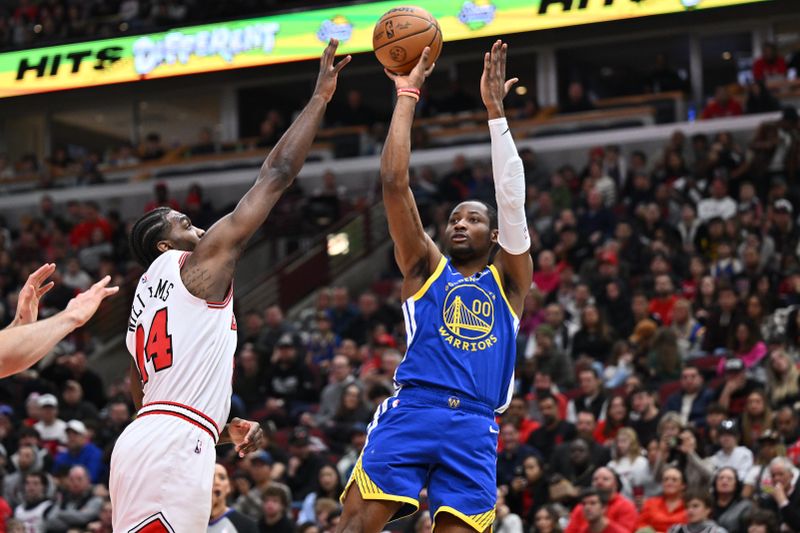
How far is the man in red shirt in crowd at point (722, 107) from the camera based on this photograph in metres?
21.2

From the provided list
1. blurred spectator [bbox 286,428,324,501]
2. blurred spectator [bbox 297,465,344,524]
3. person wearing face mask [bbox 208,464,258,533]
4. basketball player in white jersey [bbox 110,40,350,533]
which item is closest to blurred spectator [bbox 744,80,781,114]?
blurred spectator [bbox 286,428,324,501]

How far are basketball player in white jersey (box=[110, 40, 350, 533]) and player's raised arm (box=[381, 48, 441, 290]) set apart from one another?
0.44m

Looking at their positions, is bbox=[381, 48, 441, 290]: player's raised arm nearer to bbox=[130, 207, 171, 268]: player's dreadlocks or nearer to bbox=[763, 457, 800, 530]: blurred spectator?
bbox=[130, 207, 171, 268]: player's dreadlocks

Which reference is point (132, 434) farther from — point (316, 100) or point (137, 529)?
point (316, 100)

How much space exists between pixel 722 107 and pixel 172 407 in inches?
670

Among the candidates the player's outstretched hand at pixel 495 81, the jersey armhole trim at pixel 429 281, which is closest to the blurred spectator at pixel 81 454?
the jersey armhole trim at pixel 429 281

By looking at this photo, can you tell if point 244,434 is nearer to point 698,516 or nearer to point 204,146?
point 698,516

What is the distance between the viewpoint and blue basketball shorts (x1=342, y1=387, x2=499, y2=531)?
6375mm

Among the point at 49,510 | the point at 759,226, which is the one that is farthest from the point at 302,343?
the point at 759,226

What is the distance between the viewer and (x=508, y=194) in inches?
262

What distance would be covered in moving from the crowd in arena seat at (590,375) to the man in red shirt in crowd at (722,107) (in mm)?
852

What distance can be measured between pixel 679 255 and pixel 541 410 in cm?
426

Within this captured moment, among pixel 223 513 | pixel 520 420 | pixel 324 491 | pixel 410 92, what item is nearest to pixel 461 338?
pixel 410 92

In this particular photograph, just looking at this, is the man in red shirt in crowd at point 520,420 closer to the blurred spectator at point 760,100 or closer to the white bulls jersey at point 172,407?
the white bulls jersey at point 172,407
